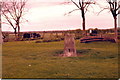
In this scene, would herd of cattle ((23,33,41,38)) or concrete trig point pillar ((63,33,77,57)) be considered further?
herd of cattle ((23,33,41,38))

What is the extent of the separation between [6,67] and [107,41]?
1125cm

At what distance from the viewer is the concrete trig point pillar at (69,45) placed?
1181 centimetres

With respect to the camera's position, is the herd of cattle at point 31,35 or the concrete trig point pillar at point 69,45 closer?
the concrete trig point pillar at point 69,45

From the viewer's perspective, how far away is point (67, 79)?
7.11 meters

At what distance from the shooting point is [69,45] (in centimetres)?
1192

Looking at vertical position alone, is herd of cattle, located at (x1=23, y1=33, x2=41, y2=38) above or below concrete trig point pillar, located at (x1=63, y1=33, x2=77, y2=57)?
above

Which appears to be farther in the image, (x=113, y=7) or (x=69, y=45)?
(x=113, y=7)

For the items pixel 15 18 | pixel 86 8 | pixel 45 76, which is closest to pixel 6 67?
pixel 45 76

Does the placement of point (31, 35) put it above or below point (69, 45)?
above

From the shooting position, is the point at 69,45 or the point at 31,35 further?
the point at 31,35

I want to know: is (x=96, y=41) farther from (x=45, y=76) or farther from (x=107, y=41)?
(x=45, y=76)

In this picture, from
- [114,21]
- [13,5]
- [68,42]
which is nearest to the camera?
[68,42]

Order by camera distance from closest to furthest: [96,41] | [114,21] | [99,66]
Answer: [99,66] → [96,41] → [114,21]

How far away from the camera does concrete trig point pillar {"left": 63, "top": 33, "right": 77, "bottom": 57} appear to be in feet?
38.8
